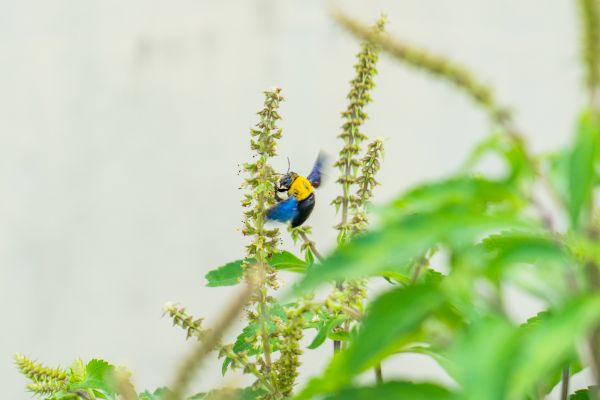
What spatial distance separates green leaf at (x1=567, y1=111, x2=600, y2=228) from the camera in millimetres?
346

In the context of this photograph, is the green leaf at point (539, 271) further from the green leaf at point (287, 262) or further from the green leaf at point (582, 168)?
Result: the green leaf at point (287, 262)

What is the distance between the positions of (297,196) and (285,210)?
58mm

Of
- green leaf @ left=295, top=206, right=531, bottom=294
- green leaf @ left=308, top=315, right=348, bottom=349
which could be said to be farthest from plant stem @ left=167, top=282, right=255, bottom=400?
green leaf @ left=308, top=315, right=348, bottom=349

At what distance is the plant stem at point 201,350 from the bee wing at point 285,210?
1.33 feet

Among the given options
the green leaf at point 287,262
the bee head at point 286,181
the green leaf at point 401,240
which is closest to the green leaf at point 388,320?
the green leaf at point 401,240

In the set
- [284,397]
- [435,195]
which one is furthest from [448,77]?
[284,397]

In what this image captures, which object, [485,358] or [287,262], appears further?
[287,262]

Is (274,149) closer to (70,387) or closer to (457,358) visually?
(70,387)

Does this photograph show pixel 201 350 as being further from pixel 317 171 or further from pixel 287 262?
pixel 317 171

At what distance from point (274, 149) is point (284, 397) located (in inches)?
6.8

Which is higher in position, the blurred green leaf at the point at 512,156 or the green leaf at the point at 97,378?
the green leaf at the point at 97,378

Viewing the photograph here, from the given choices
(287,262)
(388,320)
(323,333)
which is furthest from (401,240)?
(287,262)

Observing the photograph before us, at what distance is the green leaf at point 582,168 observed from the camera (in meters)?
0.35

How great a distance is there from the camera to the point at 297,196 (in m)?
0.83
